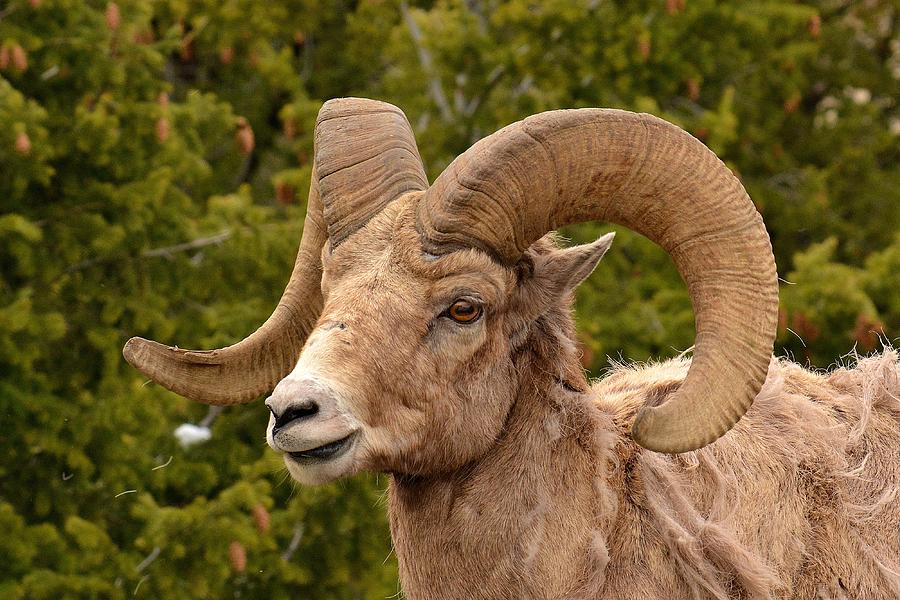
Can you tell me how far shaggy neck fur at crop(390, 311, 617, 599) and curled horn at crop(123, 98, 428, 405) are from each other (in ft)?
2.96

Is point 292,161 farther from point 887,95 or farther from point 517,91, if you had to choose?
point 887,95

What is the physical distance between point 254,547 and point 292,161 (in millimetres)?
7975

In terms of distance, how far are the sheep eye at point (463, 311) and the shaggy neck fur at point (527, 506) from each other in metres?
0.38

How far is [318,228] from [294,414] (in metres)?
1.53

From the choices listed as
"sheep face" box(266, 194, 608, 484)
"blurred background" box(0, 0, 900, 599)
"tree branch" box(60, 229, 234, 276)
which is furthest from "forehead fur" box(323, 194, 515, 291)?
"tree branch" box(60, 229, 234, 276)

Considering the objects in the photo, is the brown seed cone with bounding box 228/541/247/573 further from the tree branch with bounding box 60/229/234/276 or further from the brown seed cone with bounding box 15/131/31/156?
the brown seed cone with bounding box 15/131/31/156

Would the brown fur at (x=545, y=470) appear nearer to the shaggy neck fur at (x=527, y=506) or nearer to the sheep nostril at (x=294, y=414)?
the shaggy neck fur at (x=527, y=506)

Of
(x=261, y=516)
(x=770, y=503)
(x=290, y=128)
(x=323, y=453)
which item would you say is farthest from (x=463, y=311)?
(x=290, y=128)

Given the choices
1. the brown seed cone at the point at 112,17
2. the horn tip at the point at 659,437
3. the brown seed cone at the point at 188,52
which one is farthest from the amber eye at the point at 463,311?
the brown seed cone at the point at 188,52

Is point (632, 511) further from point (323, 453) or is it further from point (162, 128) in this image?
point (162, 128)

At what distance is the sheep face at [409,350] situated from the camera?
5.19 metres

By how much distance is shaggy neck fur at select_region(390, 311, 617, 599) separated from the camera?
5570mm

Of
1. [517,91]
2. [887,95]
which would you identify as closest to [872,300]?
[517,91]

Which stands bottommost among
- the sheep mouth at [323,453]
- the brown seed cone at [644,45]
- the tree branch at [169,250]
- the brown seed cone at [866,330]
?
the brown seed cone at [866,330]
